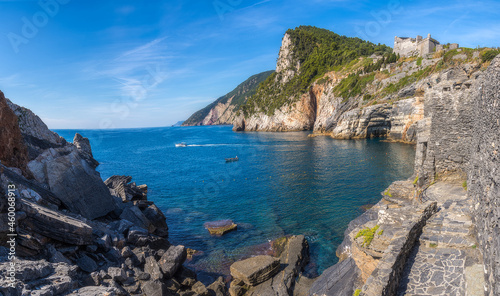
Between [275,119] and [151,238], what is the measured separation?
393ft

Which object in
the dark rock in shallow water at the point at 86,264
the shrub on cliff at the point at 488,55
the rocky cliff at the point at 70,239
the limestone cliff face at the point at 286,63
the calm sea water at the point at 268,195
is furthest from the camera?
the limestone cliff face at the point at 286,63

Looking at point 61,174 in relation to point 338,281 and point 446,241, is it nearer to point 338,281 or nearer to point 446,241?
point 338,281

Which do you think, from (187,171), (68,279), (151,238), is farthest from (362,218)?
(187,171)

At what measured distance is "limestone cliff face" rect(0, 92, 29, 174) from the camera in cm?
1562

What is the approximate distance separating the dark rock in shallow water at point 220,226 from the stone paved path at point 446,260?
1620cm

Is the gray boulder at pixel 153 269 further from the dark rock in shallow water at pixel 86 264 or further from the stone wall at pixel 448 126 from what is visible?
the stone wall at pixel 448 126

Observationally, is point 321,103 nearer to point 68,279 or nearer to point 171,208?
point 171,208

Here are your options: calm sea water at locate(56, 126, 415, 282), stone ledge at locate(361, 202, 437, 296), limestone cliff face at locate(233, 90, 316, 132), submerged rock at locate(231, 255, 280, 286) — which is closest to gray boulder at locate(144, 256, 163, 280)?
calm sea water at locate(56, 126, 415, 282)

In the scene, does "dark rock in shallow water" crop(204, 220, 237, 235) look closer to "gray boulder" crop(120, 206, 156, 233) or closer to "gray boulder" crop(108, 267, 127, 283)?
"gray boulder" crop(120, 206, 156, 233)

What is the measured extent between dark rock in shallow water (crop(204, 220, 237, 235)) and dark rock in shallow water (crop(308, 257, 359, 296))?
10511 millimetres

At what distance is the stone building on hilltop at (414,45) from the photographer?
7156 cm

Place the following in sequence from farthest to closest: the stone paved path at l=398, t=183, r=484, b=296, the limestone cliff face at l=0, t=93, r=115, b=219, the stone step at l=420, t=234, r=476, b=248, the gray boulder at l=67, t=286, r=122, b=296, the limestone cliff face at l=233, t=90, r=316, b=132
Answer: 1. the limestone cliff face at l=233, t=90, r=316, b=132
2. the limestone cliff face at l=0, t=93, r=115, b=219
3. the stone step at l=420, t=234, r=476, b=248
4. the gray boulder at l=67, t=286, r=122, b=296
5. the stone paved path at l=398, t=183, r=484, b=296

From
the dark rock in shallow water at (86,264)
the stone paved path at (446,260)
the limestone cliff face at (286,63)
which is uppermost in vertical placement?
the limestone cliff face at (286,63)

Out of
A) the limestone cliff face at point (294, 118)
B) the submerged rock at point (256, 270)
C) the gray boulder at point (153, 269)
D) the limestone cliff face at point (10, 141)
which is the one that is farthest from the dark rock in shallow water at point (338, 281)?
the limestone cliff face at point (294, 118)
